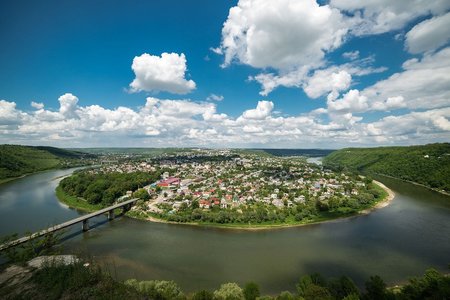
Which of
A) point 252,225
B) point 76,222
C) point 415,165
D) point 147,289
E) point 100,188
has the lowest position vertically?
point 252,225

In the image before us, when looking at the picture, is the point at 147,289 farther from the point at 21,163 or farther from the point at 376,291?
the point at 21,163

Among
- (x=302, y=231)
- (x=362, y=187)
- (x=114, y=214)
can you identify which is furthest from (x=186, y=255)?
(x=362, y=187)

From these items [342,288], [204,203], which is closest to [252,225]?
[204,203]

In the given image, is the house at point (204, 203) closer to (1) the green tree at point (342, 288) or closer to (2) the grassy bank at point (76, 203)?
(2) the grassy bank at point (76, 203)

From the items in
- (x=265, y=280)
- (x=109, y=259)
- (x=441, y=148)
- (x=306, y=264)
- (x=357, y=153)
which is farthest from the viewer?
(x=357, y=153)

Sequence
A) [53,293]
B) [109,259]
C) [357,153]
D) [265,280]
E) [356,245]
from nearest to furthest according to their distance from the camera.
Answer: [53,293]
[265,280]
[109,259]
[356,245]
[357,153]

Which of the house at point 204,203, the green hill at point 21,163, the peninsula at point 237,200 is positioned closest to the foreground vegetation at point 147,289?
the peninsula at point 237,200

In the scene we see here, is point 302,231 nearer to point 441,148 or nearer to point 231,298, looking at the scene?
point 231,298
